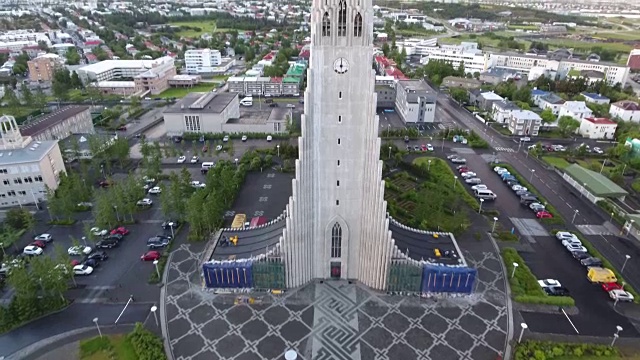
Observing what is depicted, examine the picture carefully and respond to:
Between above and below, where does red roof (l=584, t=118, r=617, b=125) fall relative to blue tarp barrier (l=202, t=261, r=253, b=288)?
above

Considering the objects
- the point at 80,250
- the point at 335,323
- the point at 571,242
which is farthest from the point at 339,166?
the point at 571,242

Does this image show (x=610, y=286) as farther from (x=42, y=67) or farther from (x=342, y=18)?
(x=42, y=67)

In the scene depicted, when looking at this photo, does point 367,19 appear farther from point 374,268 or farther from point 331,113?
point 374,268

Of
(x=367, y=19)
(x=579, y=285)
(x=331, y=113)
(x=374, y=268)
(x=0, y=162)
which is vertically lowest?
(x=579, y=285)

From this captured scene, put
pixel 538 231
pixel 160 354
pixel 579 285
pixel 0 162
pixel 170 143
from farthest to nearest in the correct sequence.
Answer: pixel 170 143
pixel 0 162
pixel 538 231
pixel 579 285
pixel 160 354

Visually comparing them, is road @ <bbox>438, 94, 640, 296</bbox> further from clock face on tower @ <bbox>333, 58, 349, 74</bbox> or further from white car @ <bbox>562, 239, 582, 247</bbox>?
clock face on tower @ <bbox>333, 58, 349, 74</bbox>

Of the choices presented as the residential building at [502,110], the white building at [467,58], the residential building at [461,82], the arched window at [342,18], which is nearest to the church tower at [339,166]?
the arched window at [342,18]

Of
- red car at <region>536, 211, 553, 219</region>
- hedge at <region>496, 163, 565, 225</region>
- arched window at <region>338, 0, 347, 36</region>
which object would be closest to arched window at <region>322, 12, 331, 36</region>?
arched window at <region>338, 0, 347, 36</region>

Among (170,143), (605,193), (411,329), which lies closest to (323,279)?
(411,329)
